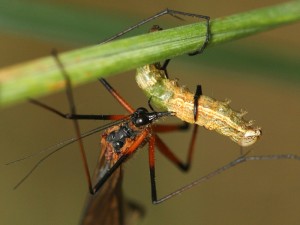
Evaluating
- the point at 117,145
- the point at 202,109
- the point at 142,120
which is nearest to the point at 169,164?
the point at 117,145

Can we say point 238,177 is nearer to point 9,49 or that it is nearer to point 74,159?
point 74,159

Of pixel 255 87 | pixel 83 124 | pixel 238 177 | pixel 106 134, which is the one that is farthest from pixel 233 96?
pixel 106 134

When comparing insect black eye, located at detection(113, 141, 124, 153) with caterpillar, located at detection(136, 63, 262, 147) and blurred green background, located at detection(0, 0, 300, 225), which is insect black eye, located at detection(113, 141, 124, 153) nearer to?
caterpillar, located at detection(136, 63, 262, 147)

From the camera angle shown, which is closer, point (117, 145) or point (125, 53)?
point (125, 53)

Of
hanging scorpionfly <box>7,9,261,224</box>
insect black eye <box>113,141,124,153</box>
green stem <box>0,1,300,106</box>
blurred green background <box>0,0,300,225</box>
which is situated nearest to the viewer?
green stem <box>0,1,300,106</box>

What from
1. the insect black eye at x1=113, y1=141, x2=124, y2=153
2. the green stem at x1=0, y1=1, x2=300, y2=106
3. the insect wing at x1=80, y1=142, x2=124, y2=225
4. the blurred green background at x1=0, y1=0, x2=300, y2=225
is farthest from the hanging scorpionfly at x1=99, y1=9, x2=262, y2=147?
the blurred green background at x1=0, y1=0, x2=300, y2=225

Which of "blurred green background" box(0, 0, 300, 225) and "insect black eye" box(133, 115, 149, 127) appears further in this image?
"blurred green background" box(0, 0, 300, 225)

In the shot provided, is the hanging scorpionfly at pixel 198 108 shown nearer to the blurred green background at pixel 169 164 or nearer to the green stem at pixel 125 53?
the green stem at pixel 125 53

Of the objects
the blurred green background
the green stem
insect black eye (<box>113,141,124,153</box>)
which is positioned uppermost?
the blurred green background

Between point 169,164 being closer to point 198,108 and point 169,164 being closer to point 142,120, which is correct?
point 142,120

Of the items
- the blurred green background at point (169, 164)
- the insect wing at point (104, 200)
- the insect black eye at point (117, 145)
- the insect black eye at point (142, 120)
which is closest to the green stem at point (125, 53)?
the insect black eye at point (142, 120)
